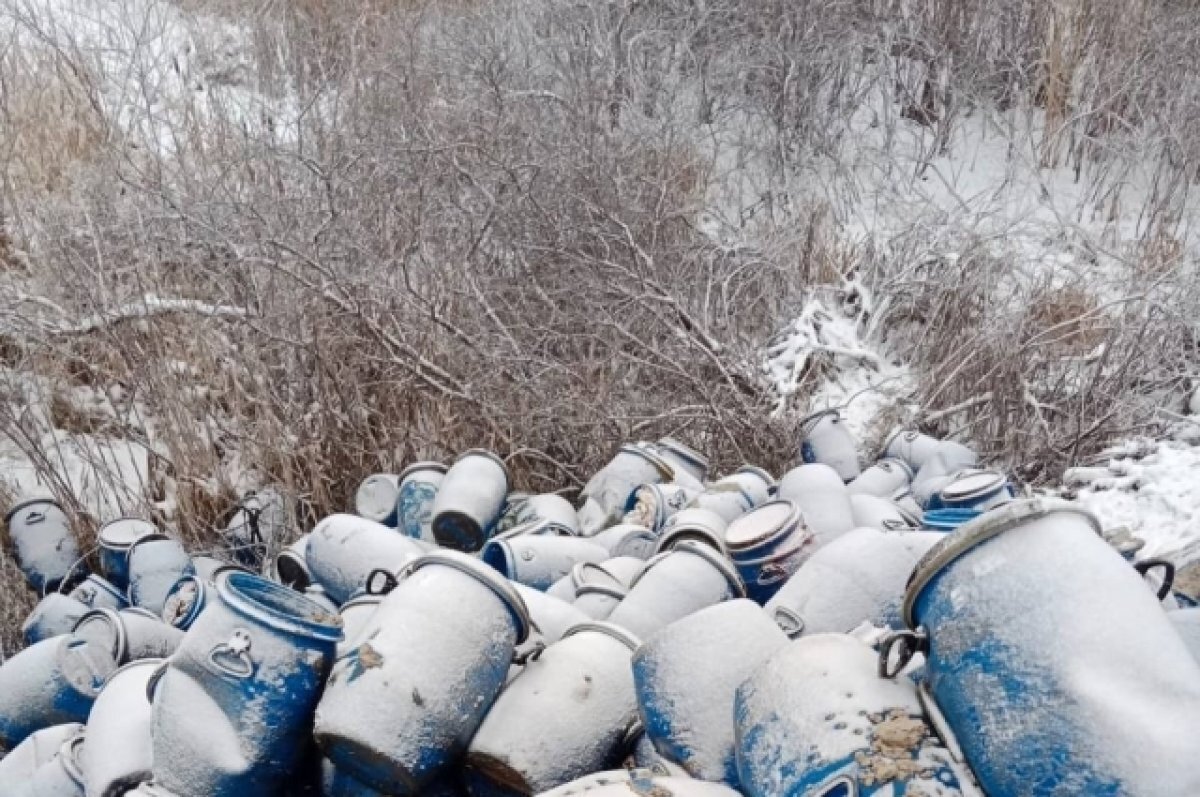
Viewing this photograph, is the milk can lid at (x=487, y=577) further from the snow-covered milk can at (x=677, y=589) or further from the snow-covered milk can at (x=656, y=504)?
the snow-covered milk can at (x=656, y=504)

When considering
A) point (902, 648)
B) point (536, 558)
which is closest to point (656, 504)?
point (536, 558)

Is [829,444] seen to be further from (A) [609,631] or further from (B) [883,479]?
(A) [609,631]

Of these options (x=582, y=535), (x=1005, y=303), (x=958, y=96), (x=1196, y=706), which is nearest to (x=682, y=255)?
(x=1005, y=303)

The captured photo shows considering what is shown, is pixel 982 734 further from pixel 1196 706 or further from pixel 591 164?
pixel 591 164

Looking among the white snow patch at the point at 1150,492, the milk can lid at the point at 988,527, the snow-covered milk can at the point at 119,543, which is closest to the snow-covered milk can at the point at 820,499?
the white snow patch at the point at 1150,492

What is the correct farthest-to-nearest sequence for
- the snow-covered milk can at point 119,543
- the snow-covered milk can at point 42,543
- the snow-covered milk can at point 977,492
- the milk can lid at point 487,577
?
the snow-covered milk can at point 42,543, the snow-covered milk can at point 119,543, the snow-covered milk can at point 977,492, the milk can lid at point 487,577

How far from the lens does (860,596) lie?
2340 millimetres

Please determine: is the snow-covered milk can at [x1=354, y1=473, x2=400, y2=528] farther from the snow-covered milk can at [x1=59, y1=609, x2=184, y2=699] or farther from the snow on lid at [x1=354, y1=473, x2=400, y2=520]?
the snow-covered milk can at [x1=59, y1=609, x2=184, y2=699]

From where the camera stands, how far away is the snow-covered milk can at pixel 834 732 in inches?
60.2

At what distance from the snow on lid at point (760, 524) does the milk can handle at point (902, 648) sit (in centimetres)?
98

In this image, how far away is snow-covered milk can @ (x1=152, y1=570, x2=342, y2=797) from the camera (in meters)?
1.96

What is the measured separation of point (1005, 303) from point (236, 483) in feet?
11.9

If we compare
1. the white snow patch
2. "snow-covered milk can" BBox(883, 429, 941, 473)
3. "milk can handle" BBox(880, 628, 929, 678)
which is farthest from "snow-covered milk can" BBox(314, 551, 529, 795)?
"snow-covered milk can" BBox(883, 429, 941, 473)

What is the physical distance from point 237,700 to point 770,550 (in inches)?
53.2
